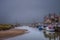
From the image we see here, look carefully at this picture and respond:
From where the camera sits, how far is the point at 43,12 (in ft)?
7.16

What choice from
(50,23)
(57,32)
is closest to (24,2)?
(50,23)

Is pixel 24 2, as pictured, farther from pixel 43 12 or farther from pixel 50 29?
pixel 50 29

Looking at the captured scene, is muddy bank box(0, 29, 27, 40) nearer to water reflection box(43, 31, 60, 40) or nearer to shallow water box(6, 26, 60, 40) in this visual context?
shallow water box(6, 26, 60, 40)

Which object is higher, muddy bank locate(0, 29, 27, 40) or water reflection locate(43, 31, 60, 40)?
muddy bank locate(0, 29, 27, 40)

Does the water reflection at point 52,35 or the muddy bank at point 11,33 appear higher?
the muddy bank at point 11,33

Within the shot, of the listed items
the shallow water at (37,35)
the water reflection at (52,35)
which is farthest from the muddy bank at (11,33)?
the water reflection at (52,35)

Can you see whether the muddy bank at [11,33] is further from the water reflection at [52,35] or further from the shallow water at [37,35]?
the water reflection at [52,35]

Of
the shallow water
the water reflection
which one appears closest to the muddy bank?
the shallow water

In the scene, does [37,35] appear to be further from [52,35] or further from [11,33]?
[11,33]

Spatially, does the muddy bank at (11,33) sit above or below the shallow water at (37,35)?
above

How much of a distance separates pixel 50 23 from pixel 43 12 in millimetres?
200

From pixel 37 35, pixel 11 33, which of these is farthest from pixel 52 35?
pixel 11 33

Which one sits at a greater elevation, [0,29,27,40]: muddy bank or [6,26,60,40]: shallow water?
[0,29,27,40]: muddy bank

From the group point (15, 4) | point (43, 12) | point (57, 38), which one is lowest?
point (57, 38)
